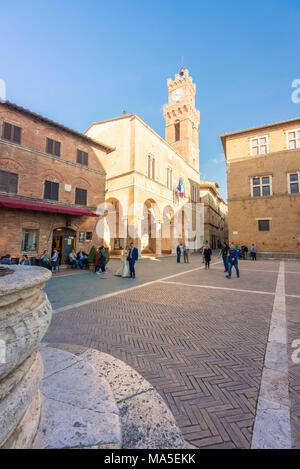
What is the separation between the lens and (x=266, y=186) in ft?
76.7

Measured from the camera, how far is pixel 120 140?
2412 centimetres

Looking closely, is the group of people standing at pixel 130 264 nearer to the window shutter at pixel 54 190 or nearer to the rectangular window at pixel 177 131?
the window shutter at pixel 54 190

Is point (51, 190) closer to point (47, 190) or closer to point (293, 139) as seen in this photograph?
point (47, 190)

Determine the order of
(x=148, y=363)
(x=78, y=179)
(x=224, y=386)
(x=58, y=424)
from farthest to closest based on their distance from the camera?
(x=78, y=179) → (x=148, y=363) → (x=224, y=386) → (x=58, y=424)

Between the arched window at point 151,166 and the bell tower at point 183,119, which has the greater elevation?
the bell tower at point 183,119

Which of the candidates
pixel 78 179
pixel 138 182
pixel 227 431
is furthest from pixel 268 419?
pixel 138 182

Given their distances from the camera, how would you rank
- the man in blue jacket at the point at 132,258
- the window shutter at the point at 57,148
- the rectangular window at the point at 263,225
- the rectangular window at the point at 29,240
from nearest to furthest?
the man in blue jacket at the point at 132,258, the rectangular window at the point at 29,240, the window shutter at the point at 57,148, the rectangular window at the point at 263,225

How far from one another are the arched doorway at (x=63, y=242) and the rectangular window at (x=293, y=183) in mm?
22993

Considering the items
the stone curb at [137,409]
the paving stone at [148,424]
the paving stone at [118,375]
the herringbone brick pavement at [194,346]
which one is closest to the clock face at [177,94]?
the herringbone brick pavement at [194,346]

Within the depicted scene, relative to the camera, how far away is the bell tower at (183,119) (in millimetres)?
38406

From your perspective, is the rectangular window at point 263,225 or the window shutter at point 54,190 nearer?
the window shutter at point 54,190

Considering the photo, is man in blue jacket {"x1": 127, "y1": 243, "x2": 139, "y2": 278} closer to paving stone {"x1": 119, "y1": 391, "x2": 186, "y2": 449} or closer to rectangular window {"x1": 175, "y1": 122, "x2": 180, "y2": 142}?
paving stone {"x1": 119, "y1": 391, "x2": 186, "y2": 449}

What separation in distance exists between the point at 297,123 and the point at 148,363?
2859cm

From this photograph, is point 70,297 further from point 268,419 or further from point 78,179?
point 78,179
